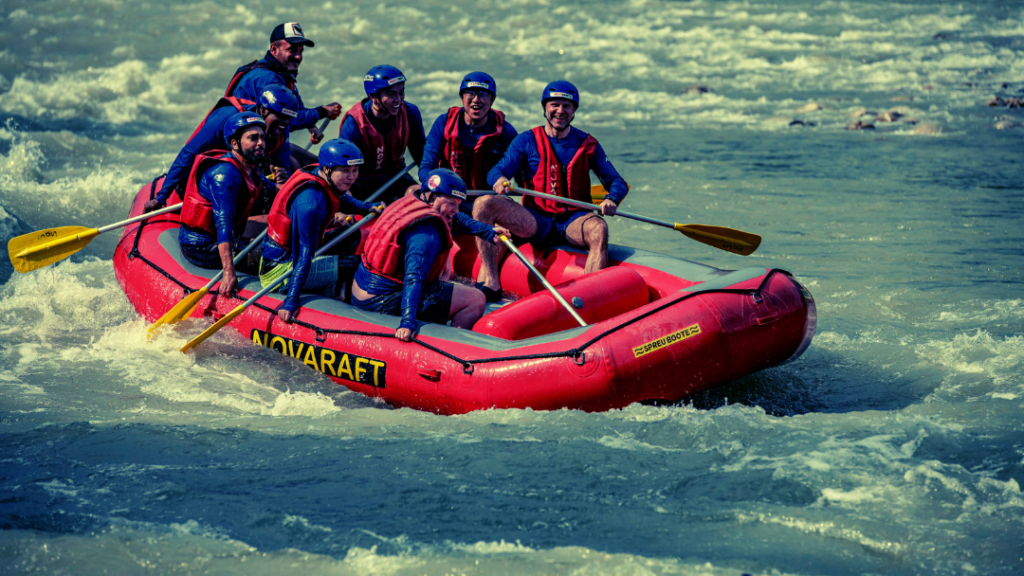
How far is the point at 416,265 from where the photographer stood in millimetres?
4816

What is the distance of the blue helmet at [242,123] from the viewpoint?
5.45 m

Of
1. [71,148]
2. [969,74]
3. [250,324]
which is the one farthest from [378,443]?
[969,74]

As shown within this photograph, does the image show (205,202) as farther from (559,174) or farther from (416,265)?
(559,174)

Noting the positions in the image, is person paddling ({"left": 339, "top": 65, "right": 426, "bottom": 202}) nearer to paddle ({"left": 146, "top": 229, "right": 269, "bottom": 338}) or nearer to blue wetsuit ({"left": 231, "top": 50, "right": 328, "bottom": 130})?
blue wetsuit ({"left": 231, "top": 50, "right": 328, "bottom": 130})

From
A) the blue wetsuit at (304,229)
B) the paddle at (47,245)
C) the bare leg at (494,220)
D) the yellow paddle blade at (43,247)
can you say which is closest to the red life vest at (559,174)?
the bare leg at (494,220)

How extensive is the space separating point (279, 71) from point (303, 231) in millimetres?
2281

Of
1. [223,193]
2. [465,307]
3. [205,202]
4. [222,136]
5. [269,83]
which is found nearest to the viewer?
[465,307]

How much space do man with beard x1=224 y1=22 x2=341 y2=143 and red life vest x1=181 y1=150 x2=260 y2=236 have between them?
0.94 m

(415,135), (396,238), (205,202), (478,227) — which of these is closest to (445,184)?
(396,238)

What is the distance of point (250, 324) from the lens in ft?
17.5

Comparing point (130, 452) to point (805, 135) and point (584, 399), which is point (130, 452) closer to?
point (584, 399)

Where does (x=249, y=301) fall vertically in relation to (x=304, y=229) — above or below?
below

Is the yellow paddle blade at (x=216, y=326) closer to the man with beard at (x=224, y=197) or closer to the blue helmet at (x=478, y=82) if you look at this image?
the man with beard at (x=224, y=197)

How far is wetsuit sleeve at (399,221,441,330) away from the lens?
482 centimetres
